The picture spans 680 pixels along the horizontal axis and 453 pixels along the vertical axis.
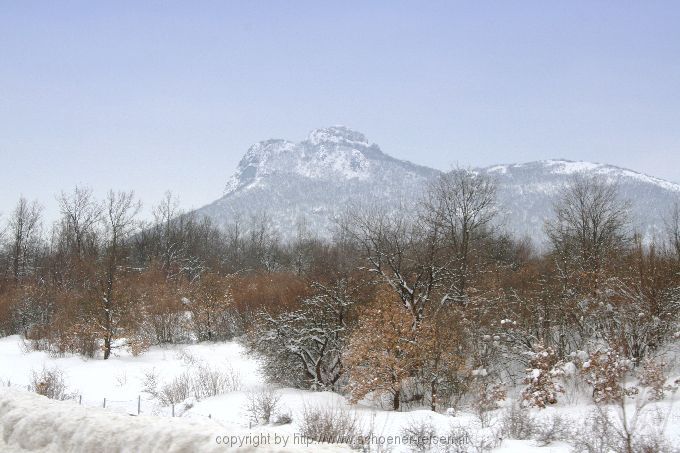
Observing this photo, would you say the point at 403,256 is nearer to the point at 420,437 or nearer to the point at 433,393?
the point at 433,393

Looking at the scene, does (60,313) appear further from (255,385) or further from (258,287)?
(255,385)

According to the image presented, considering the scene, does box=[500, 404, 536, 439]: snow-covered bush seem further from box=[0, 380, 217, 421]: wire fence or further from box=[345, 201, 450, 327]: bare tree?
box=[345, 201, 450, 327]: bare tree

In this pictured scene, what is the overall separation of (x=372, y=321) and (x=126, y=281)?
71.7 feet

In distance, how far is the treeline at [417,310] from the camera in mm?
19281

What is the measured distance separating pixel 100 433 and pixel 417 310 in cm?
1796

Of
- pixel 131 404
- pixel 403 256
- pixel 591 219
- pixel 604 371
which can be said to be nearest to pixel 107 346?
pixel 131 404

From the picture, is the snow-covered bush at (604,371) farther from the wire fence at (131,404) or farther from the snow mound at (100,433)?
the wire fence at (131,404)

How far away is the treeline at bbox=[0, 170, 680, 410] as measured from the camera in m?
19.3

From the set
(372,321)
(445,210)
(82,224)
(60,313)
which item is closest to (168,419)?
(372,321)

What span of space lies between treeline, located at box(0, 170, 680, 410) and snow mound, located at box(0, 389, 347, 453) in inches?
466

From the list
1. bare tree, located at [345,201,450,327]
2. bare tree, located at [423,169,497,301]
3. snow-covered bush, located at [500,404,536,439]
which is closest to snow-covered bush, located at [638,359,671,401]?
snow-covered bush, located at [500,404,536,439]

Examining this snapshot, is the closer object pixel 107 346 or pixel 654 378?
pixel 654 378

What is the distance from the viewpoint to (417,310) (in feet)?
79.3

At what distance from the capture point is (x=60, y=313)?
33906mm
